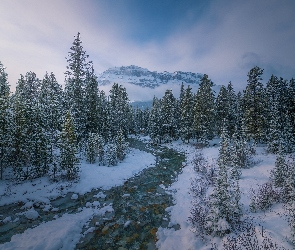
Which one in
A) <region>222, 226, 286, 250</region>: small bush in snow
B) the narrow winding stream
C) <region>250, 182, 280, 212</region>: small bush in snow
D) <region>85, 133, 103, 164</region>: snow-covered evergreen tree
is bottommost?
the narrow winding stream

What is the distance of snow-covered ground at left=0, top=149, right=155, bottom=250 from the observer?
8.78 meters

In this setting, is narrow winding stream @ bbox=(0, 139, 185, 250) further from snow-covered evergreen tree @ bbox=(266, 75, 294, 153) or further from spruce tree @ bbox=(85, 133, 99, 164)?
snow-covered evergreen tree @ bbox=(266, 75, 294, 153)

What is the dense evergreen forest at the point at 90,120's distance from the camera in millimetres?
16266

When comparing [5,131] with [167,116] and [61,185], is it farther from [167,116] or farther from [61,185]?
[167,116]

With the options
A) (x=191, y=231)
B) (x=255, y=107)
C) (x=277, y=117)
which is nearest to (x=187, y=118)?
(x=255, y=107)

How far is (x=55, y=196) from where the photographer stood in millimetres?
14031

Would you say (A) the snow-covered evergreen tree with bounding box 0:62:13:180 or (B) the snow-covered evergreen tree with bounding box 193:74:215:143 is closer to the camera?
(A) the snow-covered evergreen tree with bounding box 0:62:13:180

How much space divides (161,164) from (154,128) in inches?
822

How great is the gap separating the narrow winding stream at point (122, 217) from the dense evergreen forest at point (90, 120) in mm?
4565

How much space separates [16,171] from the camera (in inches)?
663

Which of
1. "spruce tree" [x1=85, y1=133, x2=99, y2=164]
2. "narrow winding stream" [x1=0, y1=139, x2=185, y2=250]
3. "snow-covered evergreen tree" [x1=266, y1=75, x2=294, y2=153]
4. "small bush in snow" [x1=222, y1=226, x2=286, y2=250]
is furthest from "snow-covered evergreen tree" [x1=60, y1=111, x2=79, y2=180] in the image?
"snow-covered evergreen tree" [x1=266, y1=75, x2=294, y2=153]

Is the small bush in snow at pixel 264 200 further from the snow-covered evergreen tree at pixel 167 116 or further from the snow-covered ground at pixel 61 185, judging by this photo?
the snow-covered evergreen tree at pixel 167 116

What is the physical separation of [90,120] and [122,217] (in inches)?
814

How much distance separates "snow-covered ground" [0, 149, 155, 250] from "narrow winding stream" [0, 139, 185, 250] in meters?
0.43
